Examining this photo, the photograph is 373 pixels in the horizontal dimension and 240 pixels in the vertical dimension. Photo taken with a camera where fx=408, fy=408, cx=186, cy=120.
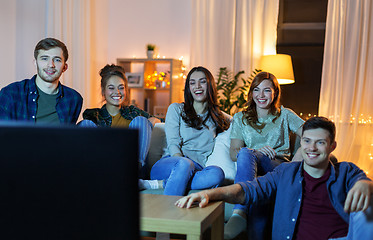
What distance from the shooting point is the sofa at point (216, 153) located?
8.49 feet

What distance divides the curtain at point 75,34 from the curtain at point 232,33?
141 cm

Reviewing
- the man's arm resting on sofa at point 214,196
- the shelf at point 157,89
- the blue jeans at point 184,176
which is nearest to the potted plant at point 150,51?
the shelf at point 157,89

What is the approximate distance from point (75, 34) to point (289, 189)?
4392 millimetres

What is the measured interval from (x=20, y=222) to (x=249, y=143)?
2.24m

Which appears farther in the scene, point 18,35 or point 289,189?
point 18,35

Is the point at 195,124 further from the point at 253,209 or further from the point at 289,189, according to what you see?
the point at 289,189

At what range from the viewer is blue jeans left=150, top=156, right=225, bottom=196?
2.26 metres

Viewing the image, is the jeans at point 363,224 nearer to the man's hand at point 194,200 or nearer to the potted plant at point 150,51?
the man's hand at point 194,200

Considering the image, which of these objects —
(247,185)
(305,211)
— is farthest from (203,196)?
(305,211)

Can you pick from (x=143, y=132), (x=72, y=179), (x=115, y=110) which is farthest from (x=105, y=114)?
(x=72, y=179)

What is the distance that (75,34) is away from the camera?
214 inches

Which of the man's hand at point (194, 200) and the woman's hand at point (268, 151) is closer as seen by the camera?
the man's hand at point (194, 200)

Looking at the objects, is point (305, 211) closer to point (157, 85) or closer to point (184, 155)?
point (184, 155)

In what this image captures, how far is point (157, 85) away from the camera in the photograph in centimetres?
557
